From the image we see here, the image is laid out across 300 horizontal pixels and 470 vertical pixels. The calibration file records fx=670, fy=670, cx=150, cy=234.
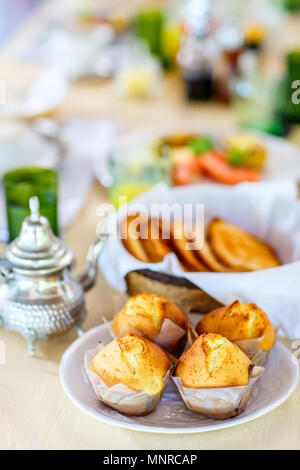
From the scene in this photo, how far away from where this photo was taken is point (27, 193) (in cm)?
101

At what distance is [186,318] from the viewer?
0.78 m

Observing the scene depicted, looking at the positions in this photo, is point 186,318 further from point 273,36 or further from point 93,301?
point 273,36

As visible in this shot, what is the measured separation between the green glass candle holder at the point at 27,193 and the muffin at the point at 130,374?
0.37 meters

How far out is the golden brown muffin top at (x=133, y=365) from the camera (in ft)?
2.17

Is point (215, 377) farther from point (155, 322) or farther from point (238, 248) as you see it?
point (238, 248)

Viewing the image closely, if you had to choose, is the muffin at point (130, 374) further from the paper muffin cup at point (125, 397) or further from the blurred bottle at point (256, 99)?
the blurred bottle at point (256, 99)

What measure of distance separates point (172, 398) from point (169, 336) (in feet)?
0.22

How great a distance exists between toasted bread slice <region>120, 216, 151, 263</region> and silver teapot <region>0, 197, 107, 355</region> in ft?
0.36

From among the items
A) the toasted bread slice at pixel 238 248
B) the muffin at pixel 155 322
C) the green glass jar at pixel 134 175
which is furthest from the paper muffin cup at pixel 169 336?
the green glass jar at pixel 134 175

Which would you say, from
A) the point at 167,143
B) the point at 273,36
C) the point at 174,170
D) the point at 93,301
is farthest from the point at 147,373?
the point at 273,36

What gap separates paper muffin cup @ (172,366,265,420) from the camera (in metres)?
0.66

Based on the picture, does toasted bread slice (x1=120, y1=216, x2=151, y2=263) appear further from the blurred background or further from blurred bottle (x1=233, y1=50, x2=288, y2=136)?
blurred bottle (x1=233, y1=50, x2=288, y2=136)

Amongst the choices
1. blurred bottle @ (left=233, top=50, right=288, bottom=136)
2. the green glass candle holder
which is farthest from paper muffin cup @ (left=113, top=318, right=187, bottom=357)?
blurred bottle @ (left=233, top=50, right=288, bottom=136)
